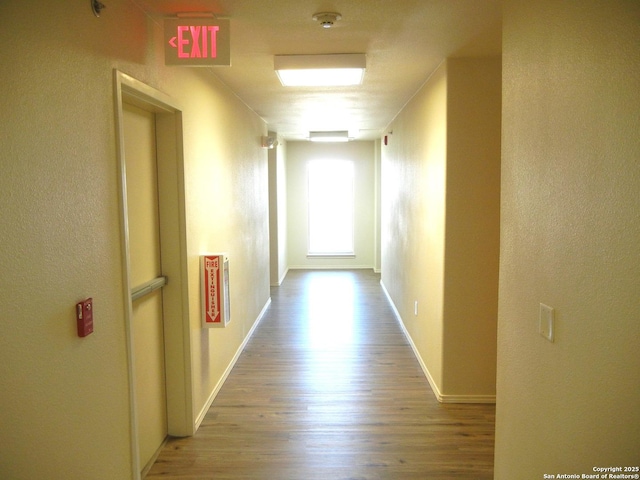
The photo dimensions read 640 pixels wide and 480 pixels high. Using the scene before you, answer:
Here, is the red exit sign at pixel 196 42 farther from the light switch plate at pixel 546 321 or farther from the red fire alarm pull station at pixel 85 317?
the light switch plate at pixel 546 321

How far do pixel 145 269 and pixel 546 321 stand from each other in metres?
2.08

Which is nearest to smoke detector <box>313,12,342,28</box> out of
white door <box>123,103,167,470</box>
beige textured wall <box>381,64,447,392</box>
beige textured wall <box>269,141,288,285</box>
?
white door <box>123,103,167,470</box>

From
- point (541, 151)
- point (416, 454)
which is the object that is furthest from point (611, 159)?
point (416, 454)

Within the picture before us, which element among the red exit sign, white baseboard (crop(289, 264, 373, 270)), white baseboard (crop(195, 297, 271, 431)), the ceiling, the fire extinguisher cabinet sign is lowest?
white baseboard (crop(195, 297, 271, 431))

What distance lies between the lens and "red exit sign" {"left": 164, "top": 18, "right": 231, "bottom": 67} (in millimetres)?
2297

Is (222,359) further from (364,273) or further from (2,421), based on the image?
(364,273)

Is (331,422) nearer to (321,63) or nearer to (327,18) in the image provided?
(321,63)

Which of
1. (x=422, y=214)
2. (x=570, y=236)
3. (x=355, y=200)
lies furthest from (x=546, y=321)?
(x=355, y=200)

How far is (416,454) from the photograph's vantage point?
2818 millimetres

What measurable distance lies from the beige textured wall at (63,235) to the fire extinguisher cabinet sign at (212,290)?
114cm

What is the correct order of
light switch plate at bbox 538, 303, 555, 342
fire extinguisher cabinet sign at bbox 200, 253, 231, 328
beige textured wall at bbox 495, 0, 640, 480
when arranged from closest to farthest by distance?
beige textured wall at bbox 495, 0, 640, 480 < light switch plate at bbox 538, 303, 555, 342 < fire extinguisher cabinet sign at bbox 200, 253, 231, 328

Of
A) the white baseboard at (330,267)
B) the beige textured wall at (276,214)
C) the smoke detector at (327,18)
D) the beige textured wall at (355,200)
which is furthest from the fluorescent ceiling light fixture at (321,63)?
the white baseboard at (330,267)

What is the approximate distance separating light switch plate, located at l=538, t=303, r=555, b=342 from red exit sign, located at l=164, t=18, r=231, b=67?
1.83m

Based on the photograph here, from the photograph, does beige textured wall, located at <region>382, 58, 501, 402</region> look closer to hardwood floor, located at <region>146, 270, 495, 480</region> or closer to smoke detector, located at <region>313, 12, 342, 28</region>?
hardwood floor, located at <region>146, 270, 495, 480</region>
